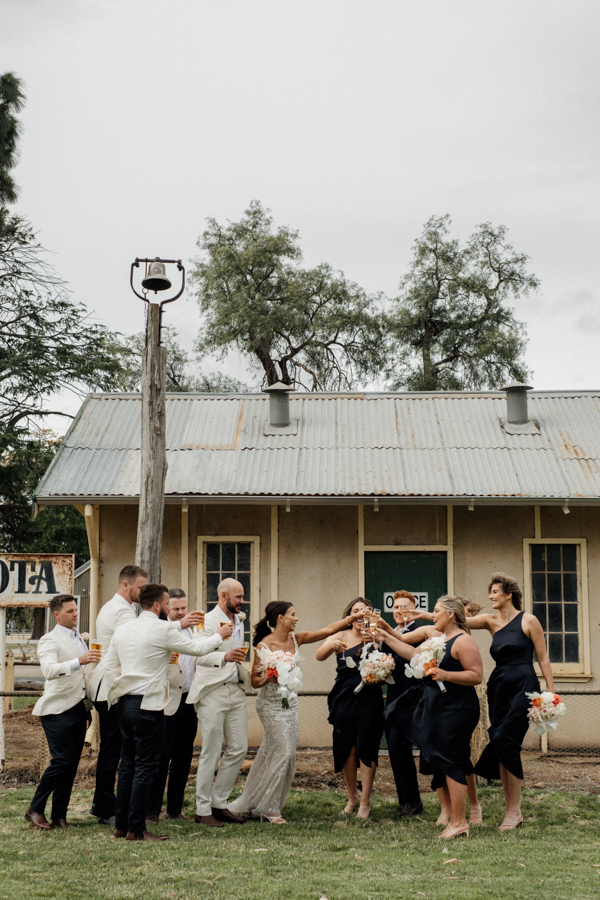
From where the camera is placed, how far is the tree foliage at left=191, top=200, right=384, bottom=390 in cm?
2903

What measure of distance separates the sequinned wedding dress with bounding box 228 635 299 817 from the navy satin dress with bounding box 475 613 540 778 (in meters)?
1.54

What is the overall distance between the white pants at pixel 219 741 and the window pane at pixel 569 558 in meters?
5.63

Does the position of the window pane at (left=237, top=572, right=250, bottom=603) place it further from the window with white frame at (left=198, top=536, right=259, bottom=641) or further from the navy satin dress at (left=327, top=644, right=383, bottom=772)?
the navy satin dress at (left=327, top=644, right=383, bottom=772)

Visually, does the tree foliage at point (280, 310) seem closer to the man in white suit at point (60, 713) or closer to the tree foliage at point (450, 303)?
the tree foliage at point (450, 303)

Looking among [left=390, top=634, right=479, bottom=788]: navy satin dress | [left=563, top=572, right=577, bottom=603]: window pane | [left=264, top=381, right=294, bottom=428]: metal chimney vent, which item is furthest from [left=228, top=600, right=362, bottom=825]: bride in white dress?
[left=264, top=381, right=294, bottom=428]: metal chimney vent

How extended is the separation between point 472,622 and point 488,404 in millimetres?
6264

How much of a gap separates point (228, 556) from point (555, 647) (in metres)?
4.28

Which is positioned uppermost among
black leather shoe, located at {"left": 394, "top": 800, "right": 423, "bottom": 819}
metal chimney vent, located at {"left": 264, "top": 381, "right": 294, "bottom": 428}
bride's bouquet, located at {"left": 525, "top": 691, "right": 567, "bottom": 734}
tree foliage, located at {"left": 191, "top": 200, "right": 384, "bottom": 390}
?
tree foliage, located at {"left": 191, "top": 200, "right": 384, "bottom": 390}

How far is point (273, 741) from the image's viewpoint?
7.09 meters

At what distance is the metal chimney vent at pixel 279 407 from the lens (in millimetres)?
12633

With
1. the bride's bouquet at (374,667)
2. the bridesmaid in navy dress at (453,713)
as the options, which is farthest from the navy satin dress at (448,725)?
the bride's bouquet at (374,667)

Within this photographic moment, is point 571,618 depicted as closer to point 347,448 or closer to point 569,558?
point 569,558

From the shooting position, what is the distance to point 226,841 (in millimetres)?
6383

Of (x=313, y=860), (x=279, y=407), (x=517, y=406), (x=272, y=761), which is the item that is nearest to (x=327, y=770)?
(x=272, y=761)
